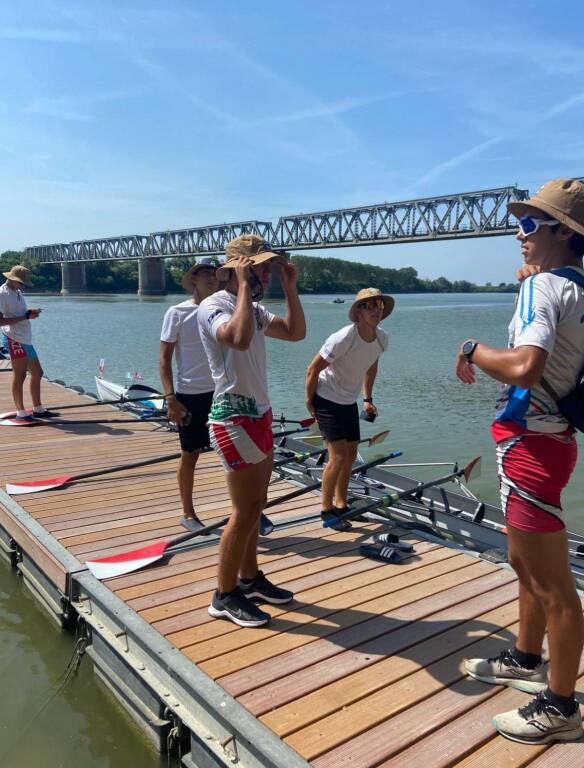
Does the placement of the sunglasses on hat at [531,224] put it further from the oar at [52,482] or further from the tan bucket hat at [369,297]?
the oar at [52,482]

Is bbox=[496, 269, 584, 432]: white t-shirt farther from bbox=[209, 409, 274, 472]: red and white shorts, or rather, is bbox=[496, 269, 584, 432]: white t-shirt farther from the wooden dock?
the wooden dock

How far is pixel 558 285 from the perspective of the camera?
2.37 m

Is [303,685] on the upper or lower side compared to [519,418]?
lower

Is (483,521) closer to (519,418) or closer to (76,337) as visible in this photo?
(519,418)

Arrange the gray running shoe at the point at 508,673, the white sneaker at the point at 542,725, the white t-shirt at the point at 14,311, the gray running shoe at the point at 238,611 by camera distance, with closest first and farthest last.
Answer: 1. the white sneaker at the point at 542,725
2. the gray running shoe at the point at 508,673
3. the gray running shoe at the point at 238,611
4. the white t-shirt at the point at 14,311

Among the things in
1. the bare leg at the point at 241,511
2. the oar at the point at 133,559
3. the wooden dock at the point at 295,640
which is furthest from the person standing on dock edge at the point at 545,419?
the oar at the point at 133,559

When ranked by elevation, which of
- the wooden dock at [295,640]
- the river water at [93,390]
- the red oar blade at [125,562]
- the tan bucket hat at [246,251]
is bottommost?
the river water at [93,390]

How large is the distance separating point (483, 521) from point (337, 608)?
253 centimetres

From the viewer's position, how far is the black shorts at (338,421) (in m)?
5.11

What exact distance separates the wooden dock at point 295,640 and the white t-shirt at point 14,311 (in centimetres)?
380

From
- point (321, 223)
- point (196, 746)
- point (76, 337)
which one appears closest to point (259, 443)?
point (196, 746)

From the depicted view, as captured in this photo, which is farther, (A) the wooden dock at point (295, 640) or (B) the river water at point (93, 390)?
(B) the river water at point (93, 390)

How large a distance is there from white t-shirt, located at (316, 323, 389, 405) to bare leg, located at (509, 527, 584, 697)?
2697 millimetres

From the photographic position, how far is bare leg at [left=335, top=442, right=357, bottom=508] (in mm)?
5141
